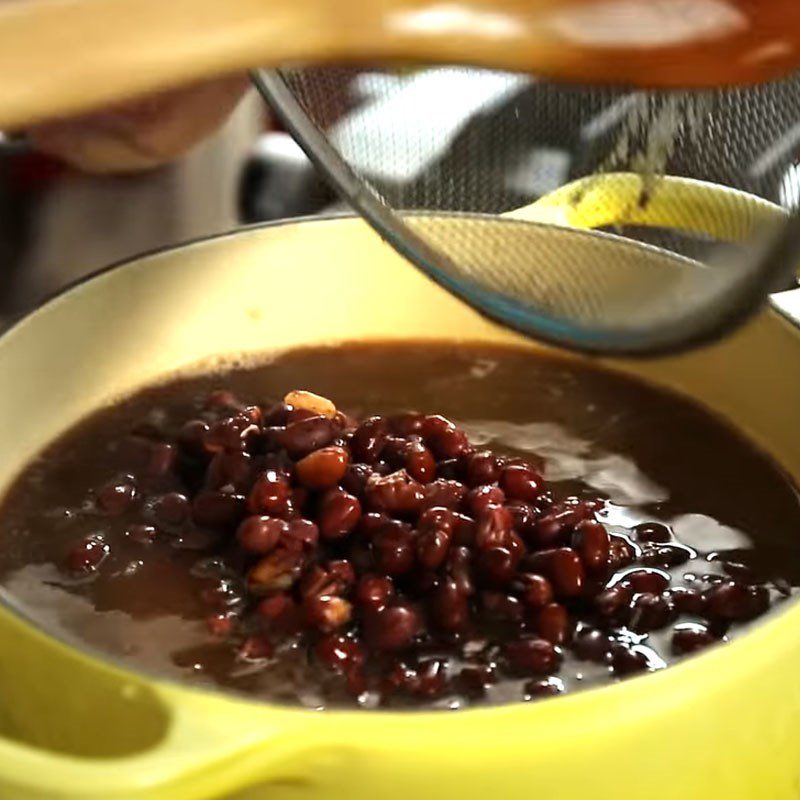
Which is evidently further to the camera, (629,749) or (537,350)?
(537,350)

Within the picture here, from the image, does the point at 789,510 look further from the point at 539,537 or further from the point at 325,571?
the point at 325,571

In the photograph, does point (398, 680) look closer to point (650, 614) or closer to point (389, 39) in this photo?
point (650, 614)

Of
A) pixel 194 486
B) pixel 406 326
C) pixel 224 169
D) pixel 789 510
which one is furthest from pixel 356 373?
pixel 224 169

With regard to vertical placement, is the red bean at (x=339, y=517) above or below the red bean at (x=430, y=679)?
above

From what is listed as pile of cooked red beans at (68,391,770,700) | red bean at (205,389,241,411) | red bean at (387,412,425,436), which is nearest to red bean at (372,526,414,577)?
pile of cooked red beans at (68,391,770,700)

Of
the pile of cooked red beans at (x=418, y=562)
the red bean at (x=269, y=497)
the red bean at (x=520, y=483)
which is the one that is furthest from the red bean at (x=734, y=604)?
the red bean at (x=269, y=497)

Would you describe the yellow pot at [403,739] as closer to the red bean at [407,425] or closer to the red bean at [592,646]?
the red bean at [592,646]

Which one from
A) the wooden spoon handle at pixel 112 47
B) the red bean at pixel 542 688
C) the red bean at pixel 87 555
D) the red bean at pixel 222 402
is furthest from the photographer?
the red bean at pixel 222 402
